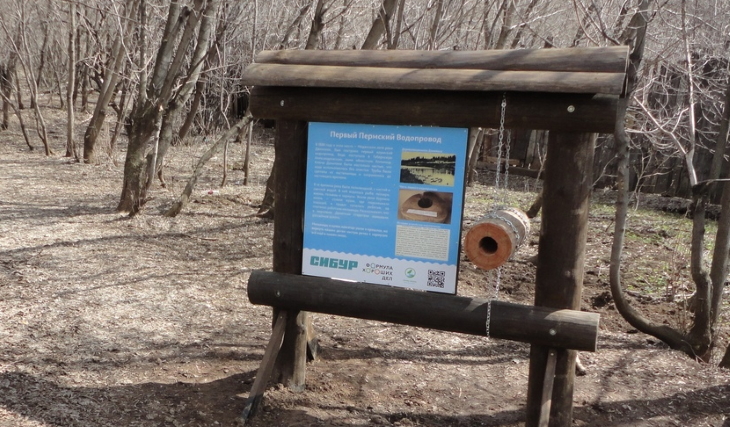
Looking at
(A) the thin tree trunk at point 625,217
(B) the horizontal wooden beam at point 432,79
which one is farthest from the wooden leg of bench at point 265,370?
(A) the thin tree trunk at point 625,217

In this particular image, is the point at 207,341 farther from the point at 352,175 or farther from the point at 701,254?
the point at 701,254

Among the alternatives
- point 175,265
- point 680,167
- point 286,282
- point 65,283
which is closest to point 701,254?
point 286,282

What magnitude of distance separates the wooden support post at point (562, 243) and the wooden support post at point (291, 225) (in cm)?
139

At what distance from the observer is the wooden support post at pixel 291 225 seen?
4.13 meters

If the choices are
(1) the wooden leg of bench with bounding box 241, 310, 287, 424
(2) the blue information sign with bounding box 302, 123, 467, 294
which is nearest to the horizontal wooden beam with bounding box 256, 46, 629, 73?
(2) the blue information sign with bounding box 302, 123, 467, 294

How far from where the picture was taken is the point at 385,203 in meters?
3.94

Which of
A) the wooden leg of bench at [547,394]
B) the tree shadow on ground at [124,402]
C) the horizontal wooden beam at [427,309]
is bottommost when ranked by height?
the tree shadow on ground at [124,402]

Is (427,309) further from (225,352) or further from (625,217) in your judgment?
(625,217)

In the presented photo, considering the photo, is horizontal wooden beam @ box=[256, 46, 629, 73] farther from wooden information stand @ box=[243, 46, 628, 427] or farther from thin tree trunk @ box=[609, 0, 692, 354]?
thin tree trunk @ box=[609, 0, 692, 354]

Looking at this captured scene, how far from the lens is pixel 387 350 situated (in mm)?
5184

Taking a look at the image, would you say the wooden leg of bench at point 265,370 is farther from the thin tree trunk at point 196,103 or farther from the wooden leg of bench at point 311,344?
the thin tree trunk at point 196,103

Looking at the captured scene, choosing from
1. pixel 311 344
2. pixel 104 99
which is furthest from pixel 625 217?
pixel 104 99

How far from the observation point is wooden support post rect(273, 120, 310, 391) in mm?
4129

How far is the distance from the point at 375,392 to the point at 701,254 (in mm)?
2716
